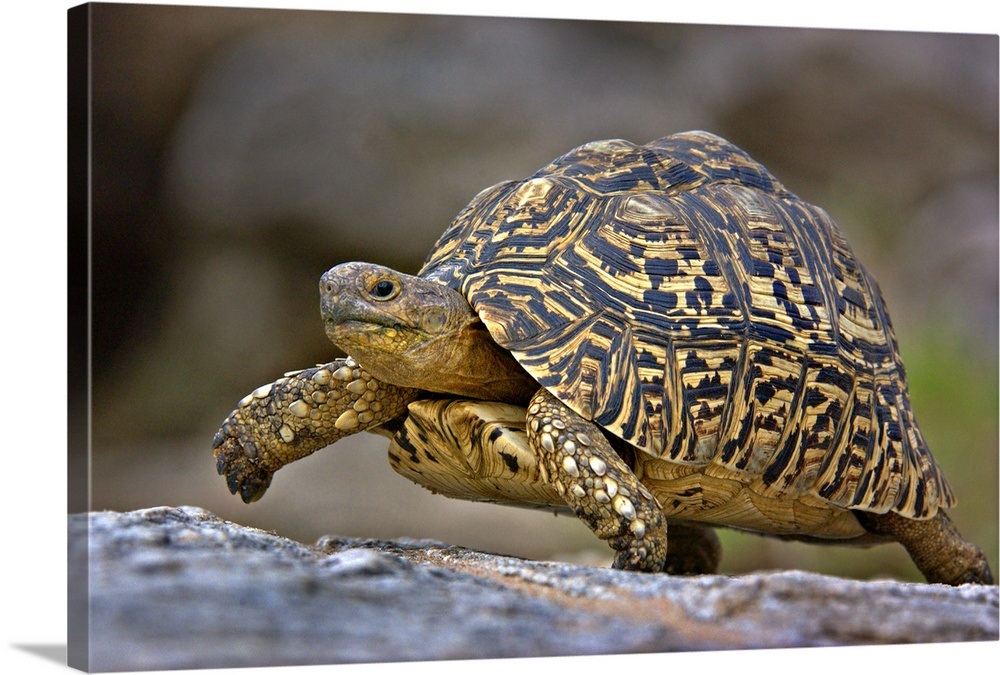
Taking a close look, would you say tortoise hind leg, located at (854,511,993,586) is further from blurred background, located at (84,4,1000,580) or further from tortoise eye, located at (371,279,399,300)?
tortoise eye, located at (371,279,399,300)

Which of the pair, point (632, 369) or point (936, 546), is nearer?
point (632, 369)

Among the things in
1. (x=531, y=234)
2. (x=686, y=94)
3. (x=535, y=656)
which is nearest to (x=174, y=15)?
(x=531, y=234)

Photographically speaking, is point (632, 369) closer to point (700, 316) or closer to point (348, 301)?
point (700, 316)

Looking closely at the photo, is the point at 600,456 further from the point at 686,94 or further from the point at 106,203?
the point at 686,94

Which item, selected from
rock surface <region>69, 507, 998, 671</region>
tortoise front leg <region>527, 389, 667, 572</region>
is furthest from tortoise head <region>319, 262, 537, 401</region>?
rock surface <region>69, 507, 998, 671</region>

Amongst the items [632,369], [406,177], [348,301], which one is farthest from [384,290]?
[406,177]

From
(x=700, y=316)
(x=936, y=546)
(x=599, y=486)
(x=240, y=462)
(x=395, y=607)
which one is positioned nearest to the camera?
(x=395, y=607)
